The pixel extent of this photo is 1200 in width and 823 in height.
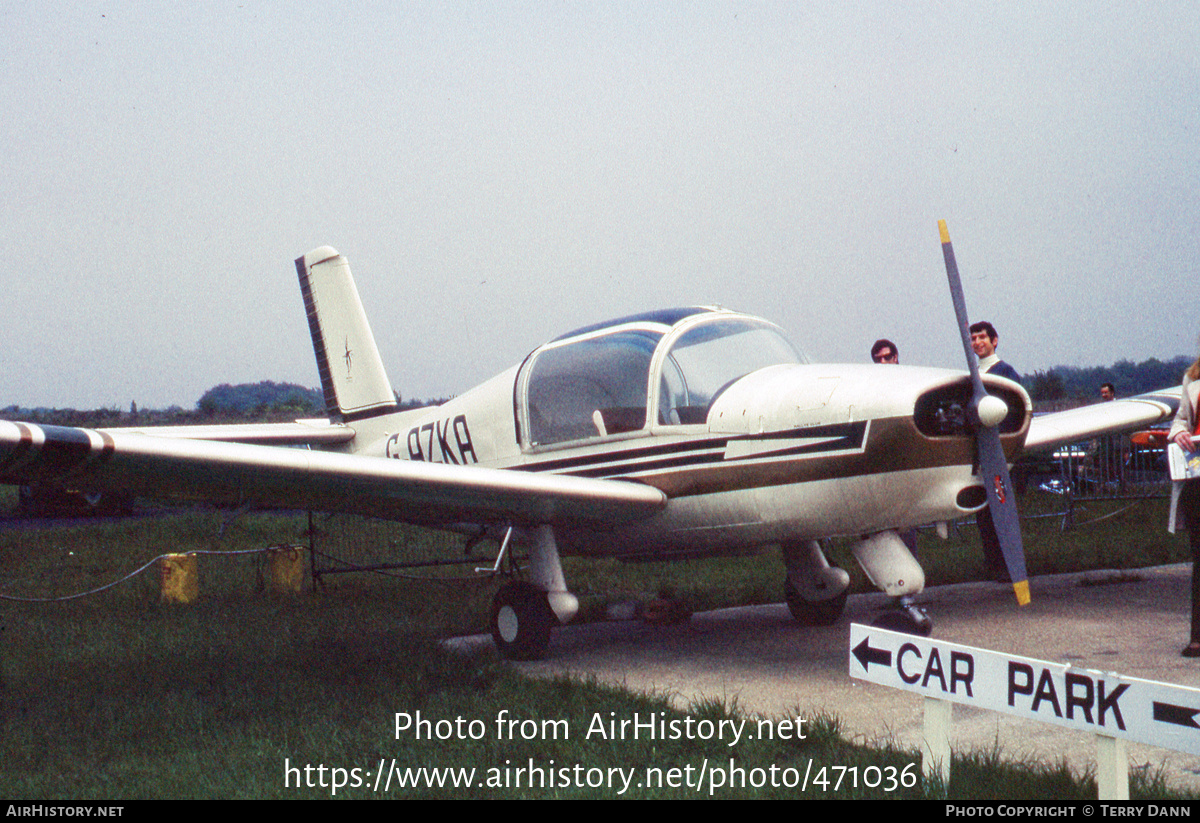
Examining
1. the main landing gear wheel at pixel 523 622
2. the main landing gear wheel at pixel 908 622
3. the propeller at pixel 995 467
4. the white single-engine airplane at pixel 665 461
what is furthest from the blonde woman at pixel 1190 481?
the main landing gear wheel at pixel 523 622

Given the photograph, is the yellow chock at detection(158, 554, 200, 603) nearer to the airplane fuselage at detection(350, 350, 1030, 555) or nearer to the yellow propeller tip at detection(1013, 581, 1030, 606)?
the airplane fuselage at detection(350, 350, 1030, 555)

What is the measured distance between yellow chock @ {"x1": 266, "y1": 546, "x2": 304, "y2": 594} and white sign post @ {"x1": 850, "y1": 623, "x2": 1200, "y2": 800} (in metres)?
7.70

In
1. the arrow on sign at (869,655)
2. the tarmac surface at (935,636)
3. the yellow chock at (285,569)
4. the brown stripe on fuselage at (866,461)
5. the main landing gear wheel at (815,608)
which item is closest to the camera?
the arrow on sign at (869,655)

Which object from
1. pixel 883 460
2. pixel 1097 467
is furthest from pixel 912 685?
pixel 1097 467

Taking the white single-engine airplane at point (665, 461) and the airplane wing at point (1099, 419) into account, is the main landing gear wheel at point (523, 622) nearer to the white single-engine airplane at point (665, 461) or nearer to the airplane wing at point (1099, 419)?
the white single-engine airplane at point (665, 461)

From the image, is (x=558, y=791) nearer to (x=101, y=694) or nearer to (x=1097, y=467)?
(x=101, y=694)

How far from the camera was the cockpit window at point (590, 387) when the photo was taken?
252 inches

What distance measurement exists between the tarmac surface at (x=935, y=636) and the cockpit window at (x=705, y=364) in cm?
154

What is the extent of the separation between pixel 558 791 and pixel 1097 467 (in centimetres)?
1323

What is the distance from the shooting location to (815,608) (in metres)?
7.15

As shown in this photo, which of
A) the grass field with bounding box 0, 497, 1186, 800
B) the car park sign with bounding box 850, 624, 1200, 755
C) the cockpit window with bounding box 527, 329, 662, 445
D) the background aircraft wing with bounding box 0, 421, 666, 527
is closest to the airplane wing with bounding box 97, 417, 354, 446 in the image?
the grass field with bounding box 0, 497, 1186, 800

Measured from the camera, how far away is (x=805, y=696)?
5082mm

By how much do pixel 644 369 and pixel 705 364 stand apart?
381 mm

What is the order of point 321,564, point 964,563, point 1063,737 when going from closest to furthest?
point 1063,737 → point 964,563 → point 321,564
